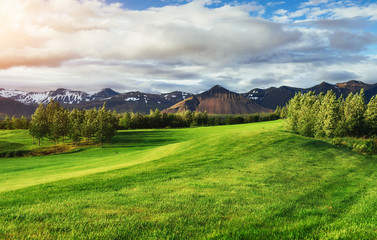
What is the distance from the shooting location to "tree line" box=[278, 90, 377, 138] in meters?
55.0

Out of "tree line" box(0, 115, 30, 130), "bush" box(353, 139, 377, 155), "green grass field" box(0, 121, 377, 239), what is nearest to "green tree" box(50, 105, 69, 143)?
"tree line" box(0, 115, 30, 130)

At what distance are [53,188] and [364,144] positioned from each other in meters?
45.2

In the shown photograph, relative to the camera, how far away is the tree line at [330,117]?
55.0m

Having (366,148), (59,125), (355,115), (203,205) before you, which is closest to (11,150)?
(59,125)

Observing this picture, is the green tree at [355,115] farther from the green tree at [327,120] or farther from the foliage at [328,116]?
the green tree at [327,120]

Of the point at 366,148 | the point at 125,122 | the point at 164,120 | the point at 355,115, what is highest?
the point at 355,115

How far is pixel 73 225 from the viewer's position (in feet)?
26.6

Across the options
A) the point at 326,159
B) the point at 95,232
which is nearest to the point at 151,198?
the point at 95,232

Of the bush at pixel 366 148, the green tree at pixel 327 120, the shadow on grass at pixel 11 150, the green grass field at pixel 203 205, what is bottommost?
the shadow on grass at pixel 11 150

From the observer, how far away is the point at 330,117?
53750mm

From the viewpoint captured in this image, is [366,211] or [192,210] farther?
[366,211]

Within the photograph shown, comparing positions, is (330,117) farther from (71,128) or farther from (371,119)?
(71,128)

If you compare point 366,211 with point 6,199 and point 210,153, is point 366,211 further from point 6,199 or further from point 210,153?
point 6,199

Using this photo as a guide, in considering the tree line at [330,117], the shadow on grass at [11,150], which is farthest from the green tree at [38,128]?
the tree line at [330,117]
